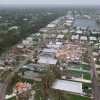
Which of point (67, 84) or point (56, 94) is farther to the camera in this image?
point (67, 84)

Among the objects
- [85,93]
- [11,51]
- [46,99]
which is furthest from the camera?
[11,51]

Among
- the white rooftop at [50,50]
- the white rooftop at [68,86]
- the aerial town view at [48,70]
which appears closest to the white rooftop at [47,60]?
the aerial town view at [48,70]

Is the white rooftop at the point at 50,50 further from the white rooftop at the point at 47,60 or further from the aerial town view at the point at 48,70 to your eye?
the white rooftop at the point at 47,60

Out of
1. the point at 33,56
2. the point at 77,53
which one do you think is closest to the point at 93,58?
the point at 77,53

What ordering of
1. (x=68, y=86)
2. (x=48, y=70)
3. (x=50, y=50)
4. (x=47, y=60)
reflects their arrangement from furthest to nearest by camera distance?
1. (x=50, y=50)
2. (x=47, y=60)
3. (x=48, y=70)
4. (x=68, y=86)

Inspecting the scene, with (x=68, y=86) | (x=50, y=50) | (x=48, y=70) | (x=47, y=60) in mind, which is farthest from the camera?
(x=50, y=50)

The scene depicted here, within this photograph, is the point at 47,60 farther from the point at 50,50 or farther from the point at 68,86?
the point at 68,86

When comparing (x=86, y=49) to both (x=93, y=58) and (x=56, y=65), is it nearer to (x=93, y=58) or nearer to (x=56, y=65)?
(x=93, y=58)

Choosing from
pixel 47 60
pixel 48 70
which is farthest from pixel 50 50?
pixel 48 70
